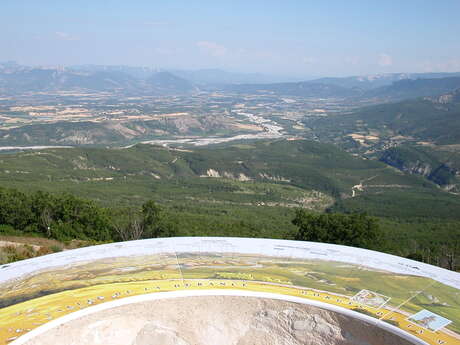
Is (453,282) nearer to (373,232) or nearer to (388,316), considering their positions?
(388,316)

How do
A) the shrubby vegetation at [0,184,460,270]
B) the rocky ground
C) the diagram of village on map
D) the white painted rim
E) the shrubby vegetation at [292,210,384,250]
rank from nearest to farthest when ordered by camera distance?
the white painted rim, the diagram of village on map, the rocky ground, the shrubby vegetation at [292,210,384,250], the shrubby vegetation at [0,184,460,270]

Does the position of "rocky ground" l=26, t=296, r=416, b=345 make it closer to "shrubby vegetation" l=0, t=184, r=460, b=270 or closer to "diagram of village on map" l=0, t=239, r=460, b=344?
"diagram of village on map" l=0, t=239, r=460, b=344

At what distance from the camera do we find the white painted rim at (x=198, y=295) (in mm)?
15073

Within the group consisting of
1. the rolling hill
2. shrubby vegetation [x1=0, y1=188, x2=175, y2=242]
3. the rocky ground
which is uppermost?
the rocky ground

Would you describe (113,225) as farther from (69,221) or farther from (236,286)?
(236,286)

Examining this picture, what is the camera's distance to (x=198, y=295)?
1809cm

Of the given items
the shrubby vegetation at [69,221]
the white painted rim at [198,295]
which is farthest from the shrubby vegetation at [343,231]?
the white painted rim at [198,295]

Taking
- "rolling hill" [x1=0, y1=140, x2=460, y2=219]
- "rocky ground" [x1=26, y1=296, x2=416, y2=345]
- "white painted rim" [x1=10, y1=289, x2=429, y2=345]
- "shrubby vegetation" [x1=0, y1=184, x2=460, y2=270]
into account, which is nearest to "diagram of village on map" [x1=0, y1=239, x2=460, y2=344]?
"white painted rim" [x1=10, y1=289, x2=429, y2=345]

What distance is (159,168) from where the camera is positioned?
504ft

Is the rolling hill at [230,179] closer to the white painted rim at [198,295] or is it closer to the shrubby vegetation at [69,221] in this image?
the shrubby vegetation at [69,221]

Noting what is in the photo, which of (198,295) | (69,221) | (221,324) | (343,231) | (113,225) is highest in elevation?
(198,295)

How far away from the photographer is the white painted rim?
15073mm

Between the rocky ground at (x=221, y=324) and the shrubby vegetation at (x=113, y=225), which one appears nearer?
the rocky ground at (x=221, y=324)

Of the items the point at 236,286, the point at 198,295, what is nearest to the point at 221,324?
the point at 198,295
